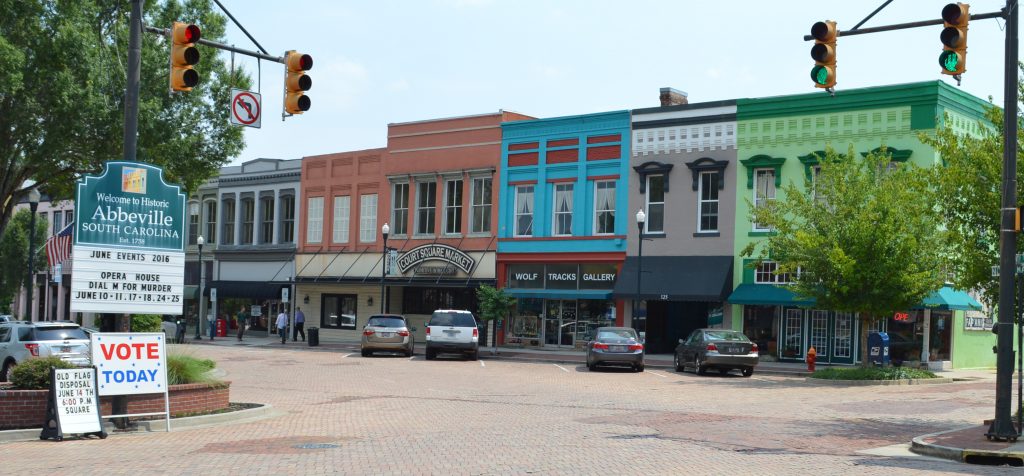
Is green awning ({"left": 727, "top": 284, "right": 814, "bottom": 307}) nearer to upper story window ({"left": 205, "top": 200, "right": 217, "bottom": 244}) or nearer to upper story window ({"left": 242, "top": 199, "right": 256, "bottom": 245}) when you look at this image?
upper story window ({"left": 242, "top": 199, "right": 256, "bottom": 245})

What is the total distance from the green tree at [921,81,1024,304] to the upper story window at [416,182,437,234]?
29.6 meters

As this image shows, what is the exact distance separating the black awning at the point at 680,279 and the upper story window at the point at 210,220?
26529 millimetres

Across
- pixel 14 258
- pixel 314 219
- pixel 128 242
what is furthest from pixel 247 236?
pixel 128 242

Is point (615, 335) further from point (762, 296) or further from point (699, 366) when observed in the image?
point (762, 296)

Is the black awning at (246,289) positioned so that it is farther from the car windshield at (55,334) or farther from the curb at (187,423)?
the curb at (187,423)

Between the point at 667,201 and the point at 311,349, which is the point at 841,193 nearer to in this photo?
the point at 667,201

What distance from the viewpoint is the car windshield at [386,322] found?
36125 mm

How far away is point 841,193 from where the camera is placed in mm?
28781

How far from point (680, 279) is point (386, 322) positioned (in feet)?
34.5

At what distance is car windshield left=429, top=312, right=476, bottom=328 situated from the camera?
34938mm

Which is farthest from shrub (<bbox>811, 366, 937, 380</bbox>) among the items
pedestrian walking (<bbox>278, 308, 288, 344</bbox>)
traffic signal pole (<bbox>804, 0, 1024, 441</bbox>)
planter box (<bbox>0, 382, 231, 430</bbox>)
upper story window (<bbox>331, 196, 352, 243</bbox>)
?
upper story window (<bbox>331, 196, 352, 243</bbox>)

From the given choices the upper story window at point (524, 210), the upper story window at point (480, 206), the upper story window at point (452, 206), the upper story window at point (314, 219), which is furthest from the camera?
the upper story window at point (314, 219)

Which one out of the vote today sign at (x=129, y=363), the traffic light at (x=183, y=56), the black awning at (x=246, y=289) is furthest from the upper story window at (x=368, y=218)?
the traffic light at (x=183, y=56)

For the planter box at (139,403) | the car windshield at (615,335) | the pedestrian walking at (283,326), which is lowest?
the pedestrian walking at (283,326)
